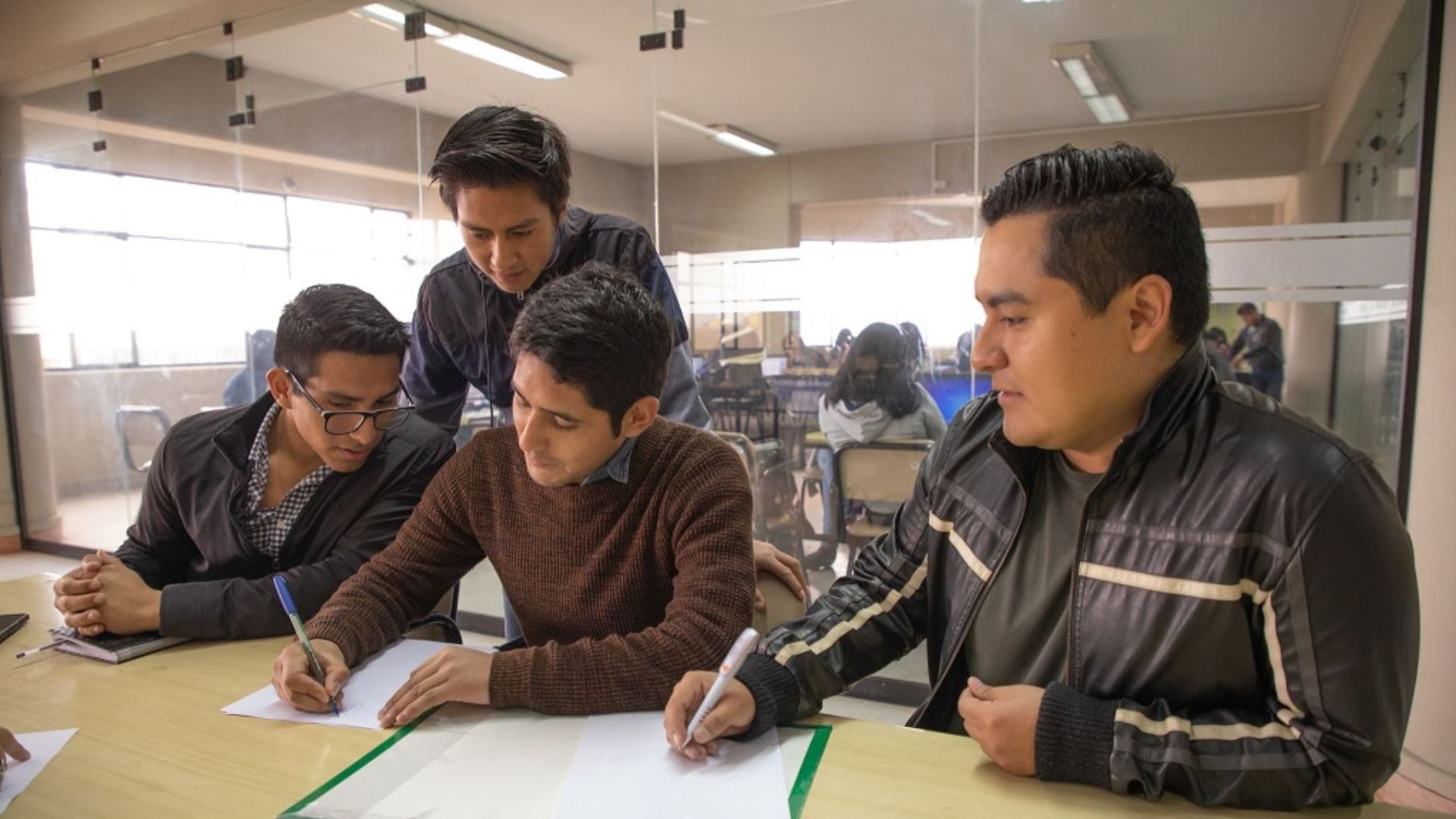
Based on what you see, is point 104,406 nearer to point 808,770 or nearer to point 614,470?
point 614,470

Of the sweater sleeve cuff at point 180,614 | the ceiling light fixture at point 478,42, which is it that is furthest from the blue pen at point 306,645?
the ceiling light fixture at point 478,42

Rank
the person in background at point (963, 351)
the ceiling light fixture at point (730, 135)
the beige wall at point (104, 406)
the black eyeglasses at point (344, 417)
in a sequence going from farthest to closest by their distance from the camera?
the beige wall at point (104, 406)
the ceiling light fixture at point (730, 135)
the person in background at point (963, 351)
the black eyeglasses at point (344, 417)

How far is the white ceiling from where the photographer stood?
276cm

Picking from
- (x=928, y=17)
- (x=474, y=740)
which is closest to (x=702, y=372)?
(x=928, y=17)

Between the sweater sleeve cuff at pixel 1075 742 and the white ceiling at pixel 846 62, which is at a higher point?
the white ceiling at pixel 846 62

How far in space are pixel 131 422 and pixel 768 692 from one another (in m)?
5.41

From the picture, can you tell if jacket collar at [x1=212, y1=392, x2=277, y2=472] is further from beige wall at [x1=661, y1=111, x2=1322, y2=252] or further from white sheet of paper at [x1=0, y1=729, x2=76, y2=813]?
beige wall at [x1=661, y1=111, x2=1322, y2=252]

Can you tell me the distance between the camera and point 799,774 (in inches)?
35.5

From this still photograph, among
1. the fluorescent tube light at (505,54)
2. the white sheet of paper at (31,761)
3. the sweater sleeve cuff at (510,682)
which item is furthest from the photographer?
the fluorescent tube light at (505,54)

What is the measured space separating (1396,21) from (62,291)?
625 centimetres

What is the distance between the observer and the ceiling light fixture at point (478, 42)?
3.90 m

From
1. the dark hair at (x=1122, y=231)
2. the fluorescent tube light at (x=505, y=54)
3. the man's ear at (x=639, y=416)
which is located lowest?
the man's ear at (x=639, y=416)

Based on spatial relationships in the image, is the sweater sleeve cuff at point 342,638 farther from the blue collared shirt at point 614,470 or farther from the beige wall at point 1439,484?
the beige wall at point 1439,484

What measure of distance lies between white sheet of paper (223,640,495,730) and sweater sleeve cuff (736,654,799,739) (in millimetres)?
368
